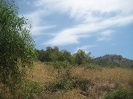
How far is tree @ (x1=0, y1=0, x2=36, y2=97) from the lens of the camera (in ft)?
32.9

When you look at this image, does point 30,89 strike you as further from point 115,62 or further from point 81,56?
point 115,62

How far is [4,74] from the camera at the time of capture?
35.3 ft

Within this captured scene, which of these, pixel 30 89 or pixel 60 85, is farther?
pixel 60 85

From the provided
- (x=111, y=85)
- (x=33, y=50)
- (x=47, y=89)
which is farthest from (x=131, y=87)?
(x=33, y=50)

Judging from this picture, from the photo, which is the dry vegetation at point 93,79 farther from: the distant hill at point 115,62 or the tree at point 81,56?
the distant hill at point 115,62

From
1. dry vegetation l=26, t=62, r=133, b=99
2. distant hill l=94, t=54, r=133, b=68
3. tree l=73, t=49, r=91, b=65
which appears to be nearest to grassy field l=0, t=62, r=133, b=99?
dry vegetation l=26, t=62, r=133, b=99

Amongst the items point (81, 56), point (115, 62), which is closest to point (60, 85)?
point (81, 56)

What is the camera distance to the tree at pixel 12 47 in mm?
10031

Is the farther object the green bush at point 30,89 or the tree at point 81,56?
the tree at point 81,56

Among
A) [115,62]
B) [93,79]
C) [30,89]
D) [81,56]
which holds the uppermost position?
[115,62]

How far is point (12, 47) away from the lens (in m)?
10.2

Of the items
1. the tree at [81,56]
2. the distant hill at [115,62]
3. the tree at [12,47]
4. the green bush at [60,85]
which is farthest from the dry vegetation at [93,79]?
the distant hill at [115,62]

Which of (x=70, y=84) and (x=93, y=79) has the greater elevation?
(x=93, y=79)

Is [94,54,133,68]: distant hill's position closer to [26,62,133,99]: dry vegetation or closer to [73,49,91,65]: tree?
[73,49,91,65]: tree
